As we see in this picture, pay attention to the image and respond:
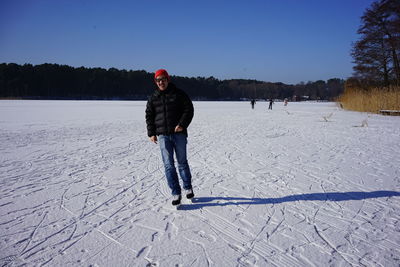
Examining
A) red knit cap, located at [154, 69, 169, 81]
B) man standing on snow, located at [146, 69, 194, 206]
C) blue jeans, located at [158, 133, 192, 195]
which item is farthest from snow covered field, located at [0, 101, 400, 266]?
red knit cap, located at [154, 69, 169, 81]

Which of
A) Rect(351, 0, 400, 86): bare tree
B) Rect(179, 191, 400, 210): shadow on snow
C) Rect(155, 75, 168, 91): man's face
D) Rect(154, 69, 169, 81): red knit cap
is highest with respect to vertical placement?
Rect(351, 0, 400, 86): bare tree

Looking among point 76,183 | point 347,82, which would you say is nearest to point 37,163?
point 76,183

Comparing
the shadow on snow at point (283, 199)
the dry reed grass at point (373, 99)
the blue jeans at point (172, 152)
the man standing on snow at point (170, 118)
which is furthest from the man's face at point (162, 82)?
the dry reed grass at point (373, 99)

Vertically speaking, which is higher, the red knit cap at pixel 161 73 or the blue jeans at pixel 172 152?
the red knit cap at pixel 161 73

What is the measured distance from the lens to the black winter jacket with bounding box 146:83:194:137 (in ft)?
10.5

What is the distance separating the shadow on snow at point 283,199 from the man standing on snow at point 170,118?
36 centimetres

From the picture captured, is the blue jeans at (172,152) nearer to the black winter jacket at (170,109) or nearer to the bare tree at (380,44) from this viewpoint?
the black winter jacket at (170,109)

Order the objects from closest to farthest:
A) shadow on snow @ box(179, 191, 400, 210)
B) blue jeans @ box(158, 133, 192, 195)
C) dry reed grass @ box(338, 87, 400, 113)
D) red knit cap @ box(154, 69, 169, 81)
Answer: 1. red knit cap @ box(154, 69, 169, 81)
2. blue jeans @ box(158, 133, 192, 195)
3. shadow on snow @ box(179, 191, 400, 210)
4. dry reed grass @ box(338, 87, 400, 113)

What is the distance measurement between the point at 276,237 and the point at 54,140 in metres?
8.65

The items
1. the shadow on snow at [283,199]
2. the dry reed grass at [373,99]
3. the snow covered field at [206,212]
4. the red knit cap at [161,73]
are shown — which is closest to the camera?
the snow covered field at [206,212]

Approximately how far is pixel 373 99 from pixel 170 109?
74.4 feet

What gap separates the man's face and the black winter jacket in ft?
0.18

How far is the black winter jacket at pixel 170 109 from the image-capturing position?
3.20m

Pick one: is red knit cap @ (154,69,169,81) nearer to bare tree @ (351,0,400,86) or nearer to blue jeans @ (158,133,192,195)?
blue jeans @ (158,133,192,195)
